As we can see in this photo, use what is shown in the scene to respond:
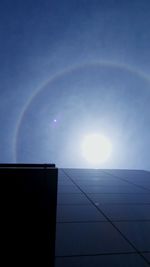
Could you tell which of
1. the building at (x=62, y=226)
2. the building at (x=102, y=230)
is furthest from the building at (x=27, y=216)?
the building at (x=102, y=230)

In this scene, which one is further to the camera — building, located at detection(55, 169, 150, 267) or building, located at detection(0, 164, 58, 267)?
building, located at detection(55, 169, 150, 267)

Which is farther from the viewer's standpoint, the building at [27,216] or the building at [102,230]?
the building at [102,230]

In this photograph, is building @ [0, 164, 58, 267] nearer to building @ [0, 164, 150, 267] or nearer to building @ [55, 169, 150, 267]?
building @ [0, 164, 150, 267]

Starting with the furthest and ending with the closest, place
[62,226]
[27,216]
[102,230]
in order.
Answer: [62,226], [102,230], [27,216]

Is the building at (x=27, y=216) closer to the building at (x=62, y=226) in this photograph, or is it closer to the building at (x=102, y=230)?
the building at (x=62, y=226)

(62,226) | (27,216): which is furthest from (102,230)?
(27,216)

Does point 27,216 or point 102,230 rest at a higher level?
point 27,216

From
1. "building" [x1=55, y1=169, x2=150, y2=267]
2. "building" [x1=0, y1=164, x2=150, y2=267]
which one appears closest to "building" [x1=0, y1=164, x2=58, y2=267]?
"building" [x1=0, y1=164, x2=150, y2=267]

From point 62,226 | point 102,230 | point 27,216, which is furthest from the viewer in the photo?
point 62,226

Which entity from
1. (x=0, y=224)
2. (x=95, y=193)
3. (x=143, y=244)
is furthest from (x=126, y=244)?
(x=95, y=193)

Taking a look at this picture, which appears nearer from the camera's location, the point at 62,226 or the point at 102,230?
the point at 102,230

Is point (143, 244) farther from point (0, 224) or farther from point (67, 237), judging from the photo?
point (0, 224)

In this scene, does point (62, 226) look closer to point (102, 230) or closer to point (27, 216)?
point (102, 230)
